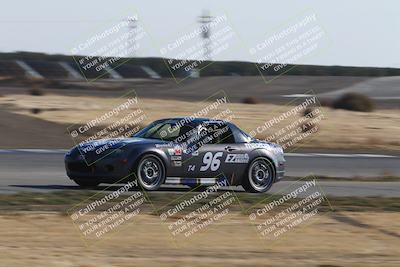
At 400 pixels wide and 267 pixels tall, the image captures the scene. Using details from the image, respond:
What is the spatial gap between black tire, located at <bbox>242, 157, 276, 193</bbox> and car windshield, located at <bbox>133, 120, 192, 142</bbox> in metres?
1.34

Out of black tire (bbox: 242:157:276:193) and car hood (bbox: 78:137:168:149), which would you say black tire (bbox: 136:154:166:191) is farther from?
black tire (bbox: 242:157:276:193)

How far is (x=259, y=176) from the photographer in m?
15.6

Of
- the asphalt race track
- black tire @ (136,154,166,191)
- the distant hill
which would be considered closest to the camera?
black tire @ (136,154,166,191)

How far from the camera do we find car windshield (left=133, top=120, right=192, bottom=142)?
1501 cm

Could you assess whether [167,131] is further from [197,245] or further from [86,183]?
[197,245]

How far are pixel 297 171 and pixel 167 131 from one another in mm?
6310

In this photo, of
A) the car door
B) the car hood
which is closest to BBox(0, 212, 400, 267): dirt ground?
the car hood

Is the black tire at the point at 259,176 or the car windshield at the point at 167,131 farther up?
the car windshield at the point at 167,131

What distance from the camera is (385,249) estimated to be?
985 cm

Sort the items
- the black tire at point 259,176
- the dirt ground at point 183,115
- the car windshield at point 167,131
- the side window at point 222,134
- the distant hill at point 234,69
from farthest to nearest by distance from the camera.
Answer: the distant hill at point 234,69 → the dirt ground at point 183,115 → the black tire at point 259,176 → the side window at point 222,134 → the car windshield at point 167,131

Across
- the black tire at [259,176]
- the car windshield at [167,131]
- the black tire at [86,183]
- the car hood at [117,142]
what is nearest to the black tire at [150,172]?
the car hood at [117,142]

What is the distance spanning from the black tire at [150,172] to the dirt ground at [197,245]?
292 cm

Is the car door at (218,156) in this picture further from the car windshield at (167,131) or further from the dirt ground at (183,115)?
the dirt ground at (183,115)

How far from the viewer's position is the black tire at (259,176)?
50.8ft
